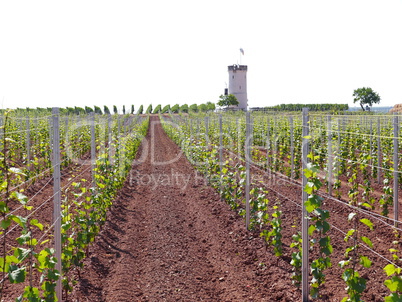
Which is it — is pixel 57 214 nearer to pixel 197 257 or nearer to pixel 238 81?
pixel 197 257

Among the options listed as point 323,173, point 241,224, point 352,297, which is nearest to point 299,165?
point 323,173

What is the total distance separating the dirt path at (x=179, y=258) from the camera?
433 cm

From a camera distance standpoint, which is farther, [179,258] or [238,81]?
[238,81]

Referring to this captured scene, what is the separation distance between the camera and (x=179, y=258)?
5281 millimetres

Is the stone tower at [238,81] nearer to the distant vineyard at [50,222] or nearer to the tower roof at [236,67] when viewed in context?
the tower roof at [236,67]

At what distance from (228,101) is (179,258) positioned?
5826cm

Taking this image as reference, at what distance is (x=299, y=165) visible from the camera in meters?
10.9

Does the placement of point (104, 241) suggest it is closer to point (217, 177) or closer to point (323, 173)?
point (217, 177)

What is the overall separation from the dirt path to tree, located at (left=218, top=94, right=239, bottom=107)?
180 ft

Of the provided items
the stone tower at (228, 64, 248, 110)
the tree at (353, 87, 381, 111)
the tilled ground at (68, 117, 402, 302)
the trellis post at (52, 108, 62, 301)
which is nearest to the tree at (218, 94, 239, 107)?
the stone tower at (228, 64, 248, 110)

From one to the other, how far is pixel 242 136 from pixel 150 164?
10.7 feet

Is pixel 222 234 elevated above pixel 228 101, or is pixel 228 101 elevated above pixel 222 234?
pixel 228 101

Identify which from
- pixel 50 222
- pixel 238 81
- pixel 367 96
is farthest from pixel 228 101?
pixel 50 222

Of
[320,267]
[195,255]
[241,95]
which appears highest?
[241,95]
